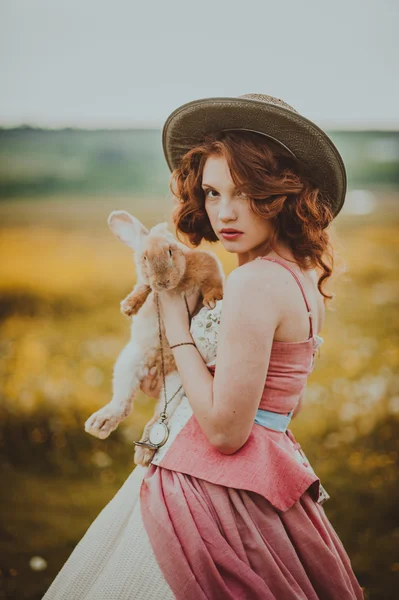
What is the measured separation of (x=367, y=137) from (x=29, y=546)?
360 cm

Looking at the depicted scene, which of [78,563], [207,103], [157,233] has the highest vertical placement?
[207,103]

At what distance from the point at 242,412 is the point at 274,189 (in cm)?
61

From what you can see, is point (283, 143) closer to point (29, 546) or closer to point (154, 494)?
point (154, 494)

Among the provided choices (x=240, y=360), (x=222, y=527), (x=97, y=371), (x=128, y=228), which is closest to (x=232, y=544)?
(x=222, y=527)

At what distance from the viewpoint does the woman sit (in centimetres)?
145

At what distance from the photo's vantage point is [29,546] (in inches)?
144

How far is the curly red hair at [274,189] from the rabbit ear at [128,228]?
0.56 ft

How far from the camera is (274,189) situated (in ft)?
5.24

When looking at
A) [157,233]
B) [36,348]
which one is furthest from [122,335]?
[157,233]

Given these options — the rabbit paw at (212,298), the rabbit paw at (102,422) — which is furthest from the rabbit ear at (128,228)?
the rabbit paw at (102,422)

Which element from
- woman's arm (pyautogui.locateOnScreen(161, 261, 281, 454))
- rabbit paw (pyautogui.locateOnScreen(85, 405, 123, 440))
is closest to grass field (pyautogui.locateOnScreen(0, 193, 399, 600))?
rabbit paw (pyautogui.locateOnScreen(85, 405, 123, 440))

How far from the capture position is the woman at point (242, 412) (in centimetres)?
145

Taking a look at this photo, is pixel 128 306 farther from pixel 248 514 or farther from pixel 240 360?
pixel 248 514

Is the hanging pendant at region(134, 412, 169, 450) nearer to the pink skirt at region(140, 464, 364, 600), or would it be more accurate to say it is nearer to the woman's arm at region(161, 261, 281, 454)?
the pink skirt at region(140, 464, 364, 600)
